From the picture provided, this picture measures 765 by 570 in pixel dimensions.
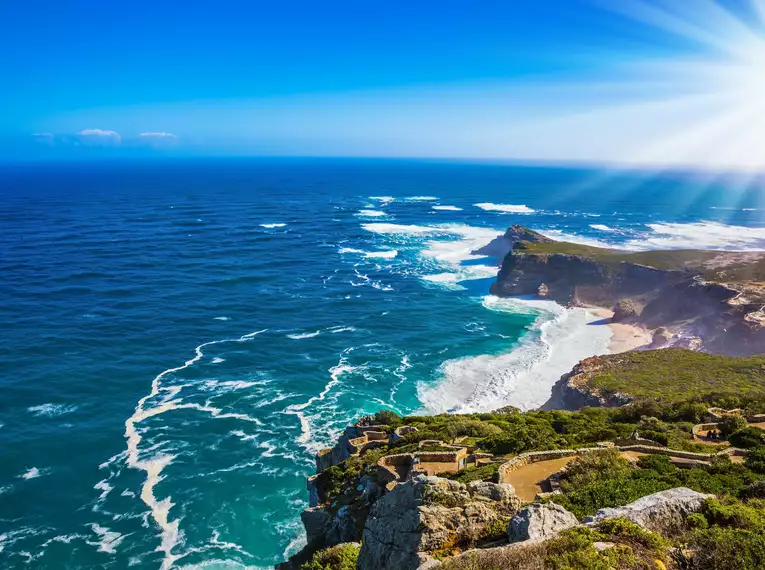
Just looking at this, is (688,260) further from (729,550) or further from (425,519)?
(425,519)

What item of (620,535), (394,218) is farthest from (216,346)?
(394,218)

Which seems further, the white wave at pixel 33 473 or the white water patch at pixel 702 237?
the white water patch at pixel 702 237

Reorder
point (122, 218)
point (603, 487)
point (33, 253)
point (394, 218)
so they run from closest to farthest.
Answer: point (603, 487)
point (33, 253)
point (122, 218)
point (394, 218)

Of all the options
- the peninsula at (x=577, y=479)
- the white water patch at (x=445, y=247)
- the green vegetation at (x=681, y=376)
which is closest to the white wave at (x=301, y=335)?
the peninsula at (x=577, y=479)

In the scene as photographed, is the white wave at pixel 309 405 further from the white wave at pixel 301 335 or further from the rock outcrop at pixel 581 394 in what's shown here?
the rock outcrop at pixel 581 394

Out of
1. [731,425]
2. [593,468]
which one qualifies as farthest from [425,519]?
[731,425]

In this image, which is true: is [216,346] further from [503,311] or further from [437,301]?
[503,311]

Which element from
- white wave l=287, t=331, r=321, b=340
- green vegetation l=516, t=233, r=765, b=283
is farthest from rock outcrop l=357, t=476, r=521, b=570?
green vegetation l=516, t=233, r=765, b=283
